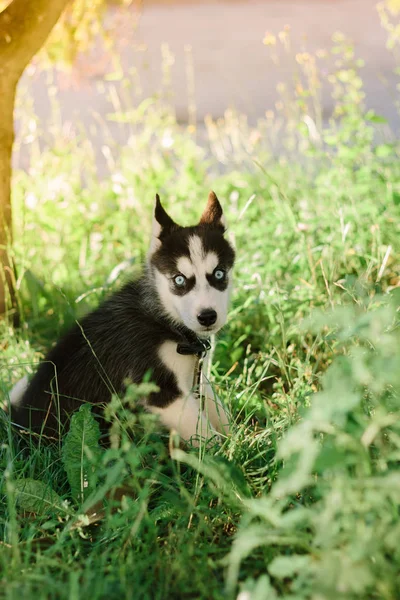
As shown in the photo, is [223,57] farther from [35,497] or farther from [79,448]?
[35,497]

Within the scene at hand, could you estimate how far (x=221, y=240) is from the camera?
12.5 ft

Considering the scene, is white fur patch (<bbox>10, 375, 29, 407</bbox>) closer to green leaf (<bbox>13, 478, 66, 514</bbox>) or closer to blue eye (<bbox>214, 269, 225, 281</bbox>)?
green leaf (<bbox>13, 478, 66, 514</bbox>)

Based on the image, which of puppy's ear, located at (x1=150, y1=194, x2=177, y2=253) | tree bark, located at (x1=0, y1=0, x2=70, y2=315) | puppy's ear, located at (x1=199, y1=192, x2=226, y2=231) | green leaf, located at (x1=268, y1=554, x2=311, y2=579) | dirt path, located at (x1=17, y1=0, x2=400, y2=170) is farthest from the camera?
dirt path, located at (x1=17, y1=0, x2=400, y2=170)

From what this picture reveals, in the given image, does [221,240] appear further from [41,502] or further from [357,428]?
[357,428]

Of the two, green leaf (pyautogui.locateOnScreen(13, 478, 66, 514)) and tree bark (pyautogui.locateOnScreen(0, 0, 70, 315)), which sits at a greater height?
tree bark (pyautogui.locateOnScreen(0, 0, 70, 315))

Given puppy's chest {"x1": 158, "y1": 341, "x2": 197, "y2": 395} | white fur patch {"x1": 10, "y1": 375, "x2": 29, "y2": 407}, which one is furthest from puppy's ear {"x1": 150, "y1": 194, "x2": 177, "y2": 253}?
white fur patch {"x1": 10, "y1": 375, "x2": 29, "y2": 407}

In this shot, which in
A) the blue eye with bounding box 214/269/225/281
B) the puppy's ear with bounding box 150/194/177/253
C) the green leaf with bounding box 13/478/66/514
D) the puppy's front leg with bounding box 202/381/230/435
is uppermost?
the puppy's ear with bounding box 150/194/177/253

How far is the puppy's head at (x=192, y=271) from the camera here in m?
3.45

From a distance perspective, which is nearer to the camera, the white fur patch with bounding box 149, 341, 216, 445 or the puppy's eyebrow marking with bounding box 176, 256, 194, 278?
the white fur patch with bounding box 149, 341, 216, 445

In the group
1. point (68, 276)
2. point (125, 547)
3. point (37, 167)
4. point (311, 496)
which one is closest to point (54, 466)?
point (125, 547)

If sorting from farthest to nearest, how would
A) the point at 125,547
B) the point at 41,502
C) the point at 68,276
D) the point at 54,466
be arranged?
the point at 68,276 < the point at 54,466 < the point at 41,502 < the point at 125,547

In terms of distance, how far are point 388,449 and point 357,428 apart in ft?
2.00

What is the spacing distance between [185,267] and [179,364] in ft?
1.47

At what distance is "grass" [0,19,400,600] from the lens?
1960 mm
